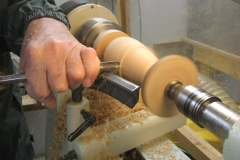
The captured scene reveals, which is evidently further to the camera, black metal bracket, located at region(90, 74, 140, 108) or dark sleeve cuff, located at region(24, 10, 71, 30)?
dark sleeve cuff, located at region(24, 10, 71, 30)

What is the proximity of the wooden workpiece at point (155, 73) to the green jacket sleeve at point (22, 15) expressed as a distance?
0.20 meters

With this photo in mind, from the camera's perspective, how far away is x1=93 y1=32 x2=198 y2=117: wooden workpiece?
51 cm

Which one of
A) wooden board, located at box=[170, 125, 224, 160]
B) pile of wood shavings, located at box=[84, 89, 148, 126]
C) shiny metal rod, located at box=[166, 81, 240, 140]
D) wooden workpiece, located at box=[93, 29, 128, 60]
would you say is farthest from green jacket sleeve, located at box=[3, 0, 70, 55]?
wooden board, located at box=[170, 125, 224, 160]

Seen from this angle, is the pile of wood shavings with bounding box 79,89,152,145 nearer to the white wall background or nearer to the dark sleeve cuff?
the dark sleeve cuff

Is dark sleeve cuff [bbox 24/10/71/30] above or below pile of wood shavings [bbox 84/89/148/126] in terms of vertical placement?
above

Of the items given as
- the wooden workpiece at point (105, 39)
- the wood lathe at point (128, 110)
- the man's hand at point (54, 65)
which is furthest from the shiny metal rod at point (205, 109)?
the wooden workpiece at point (105, 39)

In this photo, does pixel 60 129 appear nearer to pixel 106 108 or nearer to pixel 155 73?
pixel 106 108

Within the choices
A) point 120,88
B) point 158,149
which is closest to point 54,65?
point 120,88

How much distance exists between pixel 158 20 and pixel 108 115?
60 centimetres

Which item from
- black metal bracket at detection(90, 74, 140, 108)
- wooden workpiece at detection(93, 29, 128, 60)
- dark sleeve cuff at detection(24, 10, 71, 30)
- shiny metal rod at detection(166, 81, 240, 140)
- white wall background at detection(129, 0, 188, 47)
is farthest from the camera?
white wall background at detection(129, 0, 188, 47)

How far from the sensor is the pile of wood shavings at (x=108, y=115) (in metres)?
0.63

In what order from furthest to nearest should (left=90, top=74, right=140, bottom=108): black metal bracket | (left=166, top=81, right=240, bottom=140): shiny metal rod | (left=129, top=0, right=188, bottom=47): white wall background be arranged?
(left=129, top=0, right=188, bottom=47): white wall background → (left=90, top=74, right=140, bottom=108): black metal bracket → (left=166, top=81, right=240, bottom=140): shiny metal rod

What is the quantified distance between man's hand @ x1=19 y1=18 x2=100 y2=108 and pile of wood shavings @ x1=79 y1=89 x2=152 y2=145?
171mm

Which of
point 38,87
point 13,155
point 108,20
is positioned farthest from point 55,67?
point 13,155
